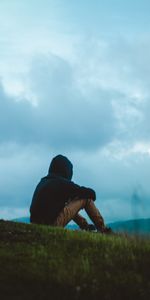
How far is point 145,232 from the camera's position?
9.63m

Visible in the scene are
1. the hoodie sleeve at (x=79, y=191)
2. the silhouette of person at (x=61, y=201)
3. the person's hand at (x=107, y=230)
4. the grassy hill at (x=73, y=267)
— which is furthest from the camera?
the silhouette of person at (x=61, y=201)

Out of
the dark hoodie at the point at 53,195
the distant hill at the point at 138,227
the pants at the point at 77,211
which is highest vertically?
the dark hoodie at the point at 53,195

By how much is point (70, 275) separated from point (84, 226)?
6.90m

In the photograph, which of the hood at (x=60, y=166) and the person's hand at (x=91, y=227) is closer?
the person's hand at (x=91, y=227)

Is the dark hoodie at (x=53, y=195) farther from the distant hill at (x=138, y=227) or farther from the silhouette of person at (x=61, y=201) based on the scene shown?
the distant hill at (x=138, y=227)

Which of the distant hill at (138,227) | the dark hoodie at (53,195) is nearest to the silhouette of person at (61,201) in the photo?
the dark hoodie at (53,195)

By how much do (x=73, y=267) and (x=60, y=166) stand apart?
6545 millimetres

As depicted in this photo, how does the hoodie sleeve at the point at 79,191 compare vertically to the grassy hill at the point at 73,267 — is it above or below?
above

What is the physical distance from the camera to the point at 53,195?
43.0 feet

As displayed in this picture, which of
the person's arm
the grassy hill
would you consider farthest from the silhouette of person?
the grassy hill

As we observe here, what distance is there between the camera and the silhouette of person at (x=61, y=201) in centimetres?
1279

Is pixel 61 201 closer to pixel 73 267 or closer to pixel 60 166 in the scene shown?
pixel 60 166

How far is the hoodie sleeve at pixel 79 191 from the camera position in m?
12.7

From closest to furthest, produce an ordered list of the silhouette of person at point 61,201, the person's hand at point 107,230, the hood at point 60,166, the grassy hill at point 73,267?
the grassy hill at point 73,267
the person's hand at point 107,230
the silhouette of person at point 61,201
the hood at point 60,166
